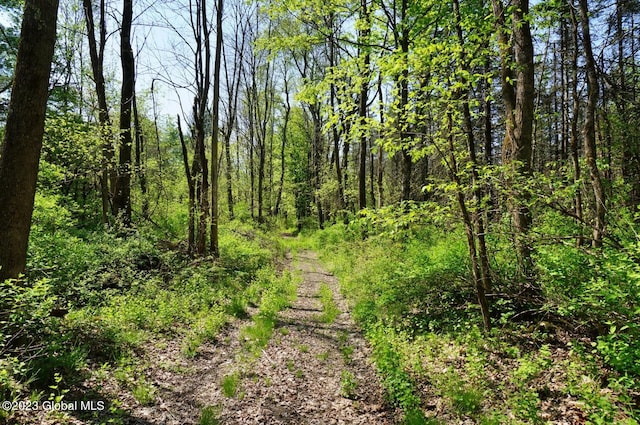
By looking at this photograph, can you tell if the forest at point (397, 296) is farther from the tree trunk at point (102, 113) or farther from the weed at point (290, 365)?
the tree trunk at point (102, 113)

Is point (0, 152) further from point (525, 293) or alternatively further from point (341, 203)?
point (341, 203)

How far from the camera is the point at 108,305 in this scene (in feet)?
22.9

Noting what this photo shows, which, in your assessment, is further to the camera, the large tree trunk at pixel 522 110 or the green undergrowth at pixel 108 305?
the large tree trunk at pixel 522 110

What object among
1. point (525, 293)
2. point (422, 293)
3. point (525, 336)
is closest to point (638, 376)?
point (525, 336)

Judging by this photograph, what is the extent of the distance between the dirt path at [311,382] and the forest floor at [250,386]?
14 millimetres

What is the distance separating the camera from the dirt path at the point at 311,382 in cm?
450

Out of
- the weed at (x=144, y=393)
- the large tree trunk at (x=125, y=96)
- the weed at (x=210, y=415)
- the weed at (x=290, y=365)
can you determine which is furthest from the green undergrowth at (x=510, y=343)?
the large tree trunk at (x=125, y=96)

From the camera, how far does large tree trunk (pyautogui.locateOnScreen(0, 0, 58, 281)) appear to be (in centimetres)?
444

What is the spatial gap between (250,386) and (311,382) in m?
0.96

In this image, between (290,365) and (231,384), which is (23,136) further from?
(290,365)

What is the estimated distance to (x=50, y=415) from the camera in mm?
3678

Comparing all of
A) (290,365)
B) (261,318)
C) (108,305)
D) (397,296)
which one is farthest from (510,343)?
(108,305)

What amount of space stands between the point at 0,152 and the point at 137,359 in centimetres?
358

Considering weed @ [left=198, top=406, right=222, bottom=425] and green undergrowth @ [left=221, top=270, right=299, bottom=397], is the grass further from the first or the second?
weed @ [left=198, top=406, right=222, bottom=425]
